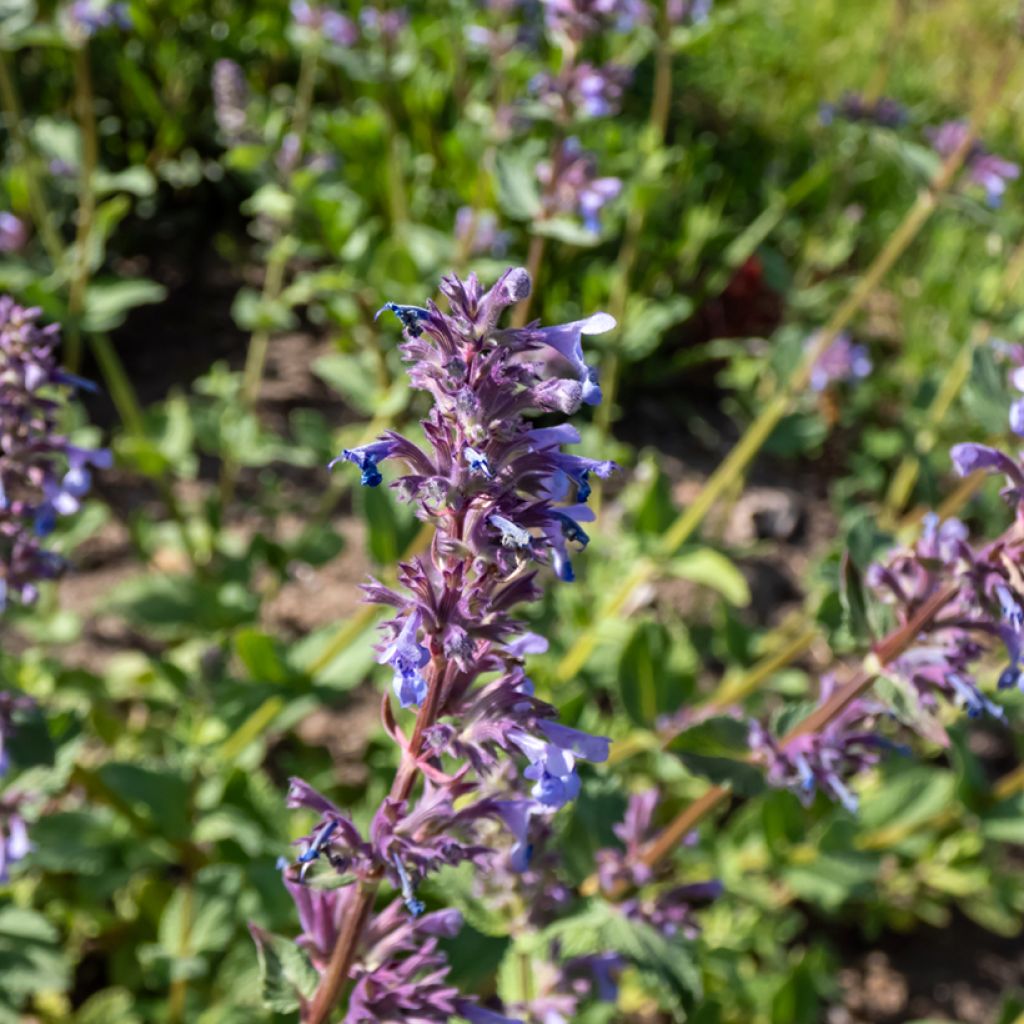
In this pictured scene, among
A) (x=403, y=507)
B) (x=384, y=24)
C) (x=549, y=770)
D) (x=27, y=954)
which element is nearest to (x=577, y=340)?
(x=549, y=770)

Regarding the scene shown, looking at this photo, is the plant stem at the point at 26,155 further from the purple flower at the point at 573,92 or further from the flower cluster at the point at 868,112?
the flower cluster at the point at 868,112

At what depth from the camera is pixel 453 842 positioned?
1524 mm

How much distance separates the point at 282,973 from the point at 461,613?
79 cm

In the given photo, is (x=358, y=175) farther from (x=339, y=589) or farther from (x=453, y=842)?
(x=453, y=842)

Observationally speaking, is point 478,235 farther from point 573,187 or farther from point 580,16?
point 580,16

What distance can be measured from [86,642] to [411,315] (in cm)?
362

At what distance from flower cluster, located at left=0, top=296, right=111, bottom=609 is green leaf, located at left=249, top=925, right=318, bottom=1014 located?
41.1 inches

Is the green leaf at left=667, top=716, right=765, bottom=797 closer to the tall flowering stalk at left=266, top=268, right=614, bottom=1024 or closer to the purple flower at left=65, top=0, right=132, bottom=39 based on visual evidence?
the tall flowering stalk at left=266, top=268, right=614, bottom=1024

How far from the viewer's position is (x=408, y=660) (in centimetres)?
135

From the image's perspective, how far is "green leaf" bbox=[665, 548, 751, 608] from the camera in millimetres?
3459

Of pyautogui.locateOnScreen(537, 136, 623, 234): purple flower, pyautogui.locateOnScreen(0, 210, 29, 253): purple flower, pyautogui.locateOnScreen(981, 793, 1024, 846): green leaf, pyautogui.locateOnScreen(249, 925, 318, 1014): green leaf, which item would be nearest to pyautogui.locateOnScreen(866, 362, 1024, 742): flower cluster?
pyautogui.locateOnScreen(249, 925, 318, 1014): green leaf

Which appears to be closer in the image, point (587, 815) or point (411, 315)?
point (411, 315)

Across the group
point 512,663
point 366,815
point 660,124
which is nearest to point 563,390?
point 512,663

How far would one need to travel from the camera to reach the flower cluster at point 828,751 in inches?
84.2
